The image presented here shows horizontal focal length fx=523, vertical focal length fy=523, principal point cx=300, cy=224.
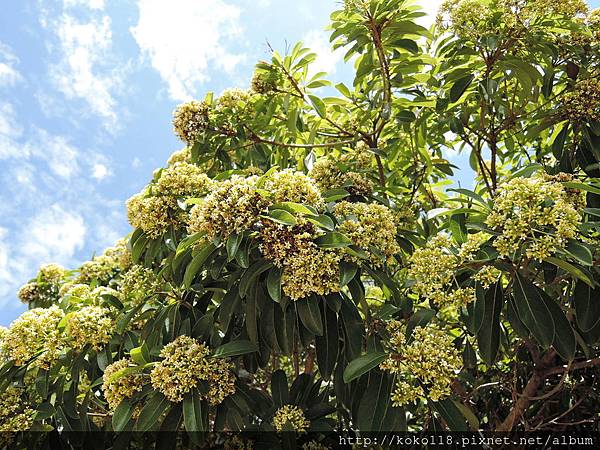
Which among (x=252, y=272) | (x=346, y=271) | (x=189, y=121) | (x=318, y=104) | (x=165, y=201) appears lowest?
(x=346, y=271)

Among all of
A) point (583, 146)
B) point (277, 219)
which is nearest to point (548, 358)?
point (583, 146)

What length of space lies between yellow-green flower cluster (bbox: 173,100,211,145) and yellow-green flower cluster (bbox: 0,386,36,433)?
2.00 meters

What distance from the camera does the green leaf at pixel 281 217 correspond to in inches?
85.2

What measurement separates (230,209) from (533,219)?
50.9 inches

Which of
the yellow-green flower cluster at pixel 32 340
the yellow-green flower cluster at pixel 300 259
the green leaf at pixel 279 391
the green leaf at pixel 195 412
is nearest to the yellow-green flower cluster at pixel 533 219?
the yellow-green flower cluster at pixel 300 259

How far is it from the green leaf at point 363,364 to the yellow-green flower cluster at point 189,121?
229 centimetres

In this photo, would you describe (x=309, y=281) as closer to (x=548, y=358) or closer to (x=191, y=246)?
(x=191, y=246)

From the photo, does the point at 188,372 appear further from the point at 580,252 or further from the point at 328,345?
the point at 580,252

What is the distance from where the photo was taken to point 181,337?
2.52m

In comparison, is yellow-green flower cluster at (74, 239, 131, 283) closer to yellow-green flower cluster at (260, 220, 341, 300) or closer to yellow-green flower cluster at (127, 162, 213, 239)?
yellow-green flower cluster at (127, 162, 213, 239)

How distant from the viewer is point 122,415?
249cm

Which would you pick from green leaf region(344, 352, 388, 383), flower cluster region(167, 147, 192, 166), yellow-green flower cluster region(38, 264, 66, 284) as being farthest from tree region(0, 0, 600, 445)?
yellow-green flower cluster region(38, 264, 66, 284)

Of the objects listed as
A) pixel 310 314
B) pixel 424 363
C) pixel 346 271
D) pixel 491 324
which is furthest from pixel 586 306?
pixel 310 314

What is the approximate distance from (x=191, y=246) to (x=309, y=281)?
27.2 inches
